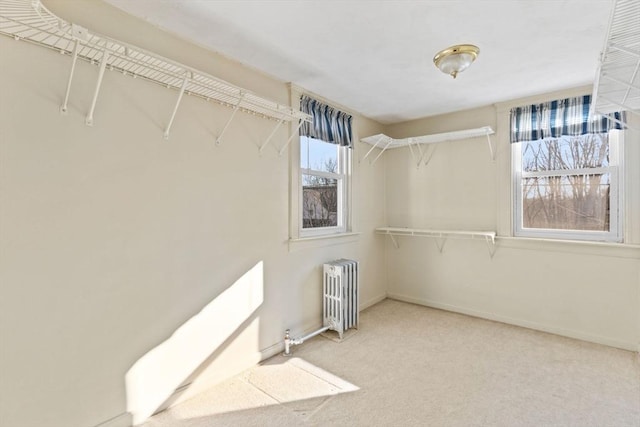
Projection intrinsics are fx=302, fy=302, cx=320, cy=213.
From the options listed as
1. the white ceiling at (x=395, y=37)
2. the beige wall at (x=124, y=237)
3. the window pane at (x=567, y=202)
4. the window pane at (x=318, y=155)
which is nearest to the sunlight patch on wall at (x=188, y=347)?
the beige wall at (x=124, y=237)

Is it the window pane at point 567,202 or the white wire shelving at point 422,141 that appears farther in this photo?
the white wire shelving at point 422,141

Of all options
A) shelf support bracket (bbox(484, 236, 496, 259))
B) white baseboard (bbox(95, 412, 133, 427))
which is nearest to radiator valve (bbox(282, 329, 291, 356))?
white baseboard (bbox(95, 412, 133, 427))

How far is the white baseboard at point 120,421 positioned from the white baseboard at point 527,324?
3.09 metres

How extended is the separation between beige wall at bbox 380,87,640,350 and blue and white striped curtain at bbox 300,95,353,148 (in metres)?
1.03

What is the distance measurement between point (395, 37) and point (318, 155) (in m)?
1.35

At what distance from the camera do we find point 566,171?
2.90m

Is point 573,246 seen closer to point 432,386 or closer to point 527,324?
point 527,324

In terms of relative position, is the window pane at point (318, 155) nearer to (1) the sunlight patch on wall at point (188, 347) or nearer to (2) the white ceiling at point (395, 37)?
(2) the white ceiling at point (395, 37)

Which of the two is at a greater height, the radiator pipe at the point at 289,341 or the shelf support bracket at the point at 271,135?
the shelf support bracket at the point at 271,135

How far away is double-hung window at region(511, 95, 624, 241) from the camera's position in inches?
106

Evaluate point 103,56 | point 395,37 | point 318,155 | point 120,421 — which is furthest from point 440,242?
point 103,56

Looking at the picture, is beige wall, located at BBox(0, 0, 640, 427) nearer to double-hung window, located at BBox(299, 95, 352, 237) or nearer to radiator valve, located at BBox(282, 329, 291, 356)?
radiator valve, located at BBox(282, 329, 291, 356)

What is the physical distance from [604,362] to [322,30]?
325 cm

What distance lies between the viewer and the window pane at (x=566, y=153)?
2.77m
